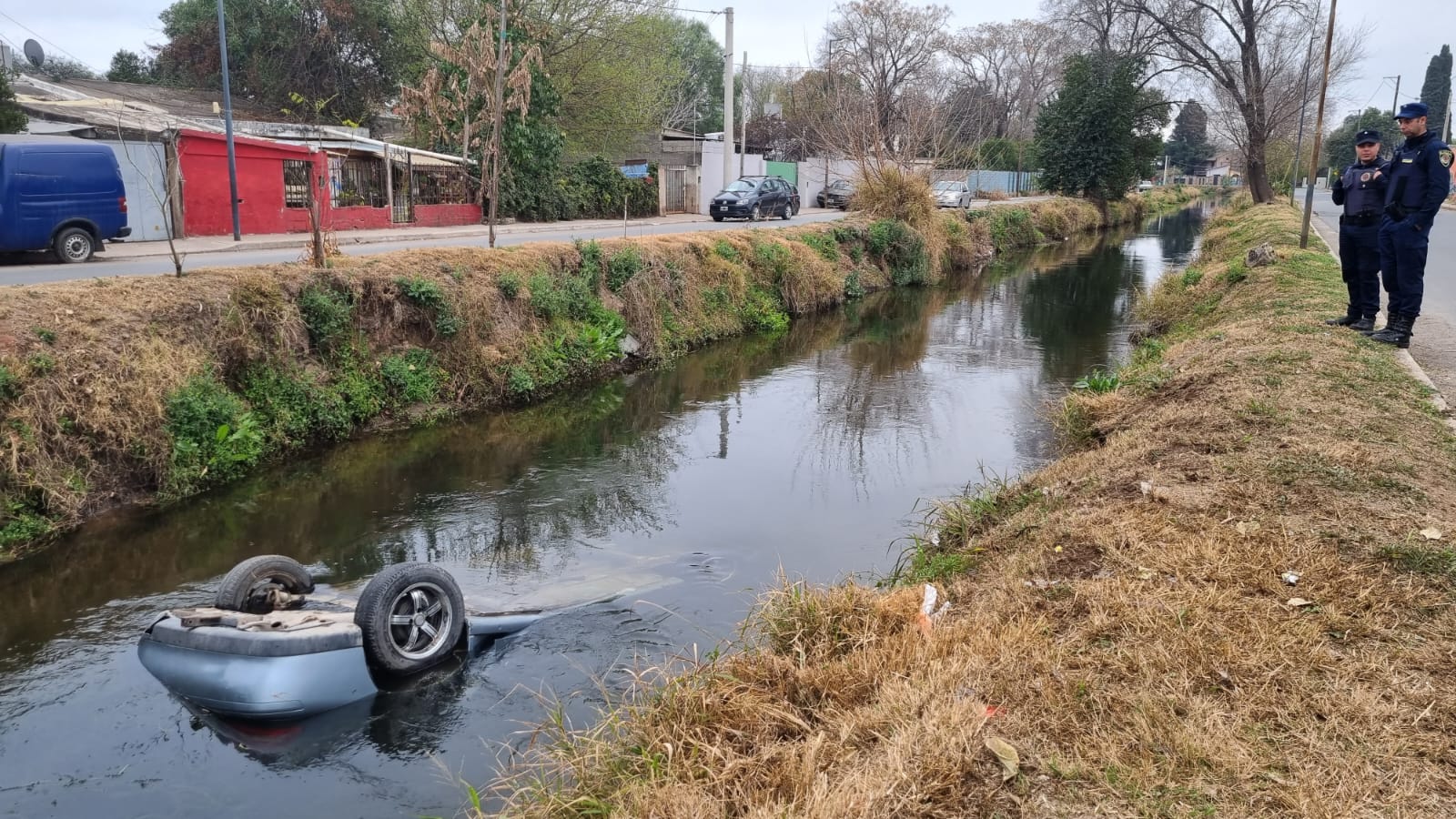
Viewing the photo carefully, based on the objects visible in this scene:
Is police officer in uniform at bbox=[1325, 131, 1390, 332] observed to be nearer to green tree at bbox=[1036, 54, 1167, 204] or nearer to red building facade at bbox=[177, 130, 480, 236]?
red building facade at bbox=[177, 130, 480, 236]

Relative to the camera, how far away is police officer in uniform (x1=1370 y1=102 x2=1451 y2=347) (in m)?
8.21

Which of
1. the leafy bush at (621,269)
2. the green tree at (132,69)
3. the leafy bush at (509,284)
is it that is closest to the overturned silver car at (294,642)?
the leafy bush at (509,284)

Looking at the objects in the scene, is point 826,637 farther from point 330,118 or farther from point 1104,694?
point 330,118

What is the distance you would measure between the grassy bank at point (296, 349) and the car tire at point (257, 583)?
2923 millimetres

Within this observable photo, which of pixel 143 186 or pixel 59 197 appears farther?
pixel 143 186

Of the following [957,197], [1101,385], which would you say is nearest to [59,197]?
[1101,385]

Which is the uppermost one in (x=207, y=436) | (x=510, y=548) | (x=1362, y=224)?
(x=1362, y=224)

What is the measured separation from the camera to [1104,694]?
386 cm

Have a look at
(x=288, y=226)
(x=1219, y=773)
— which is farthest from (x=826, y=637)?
(x=288, y=226)

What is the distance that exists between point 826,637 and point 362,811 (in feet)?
7.78

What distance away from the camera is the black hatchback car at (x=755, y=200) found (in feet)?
96.3

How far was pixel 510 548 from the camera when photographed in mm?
7879

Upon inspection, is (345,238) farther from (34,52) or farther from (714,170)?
(714,170)

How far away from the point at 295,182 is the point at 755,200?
1314 cm
